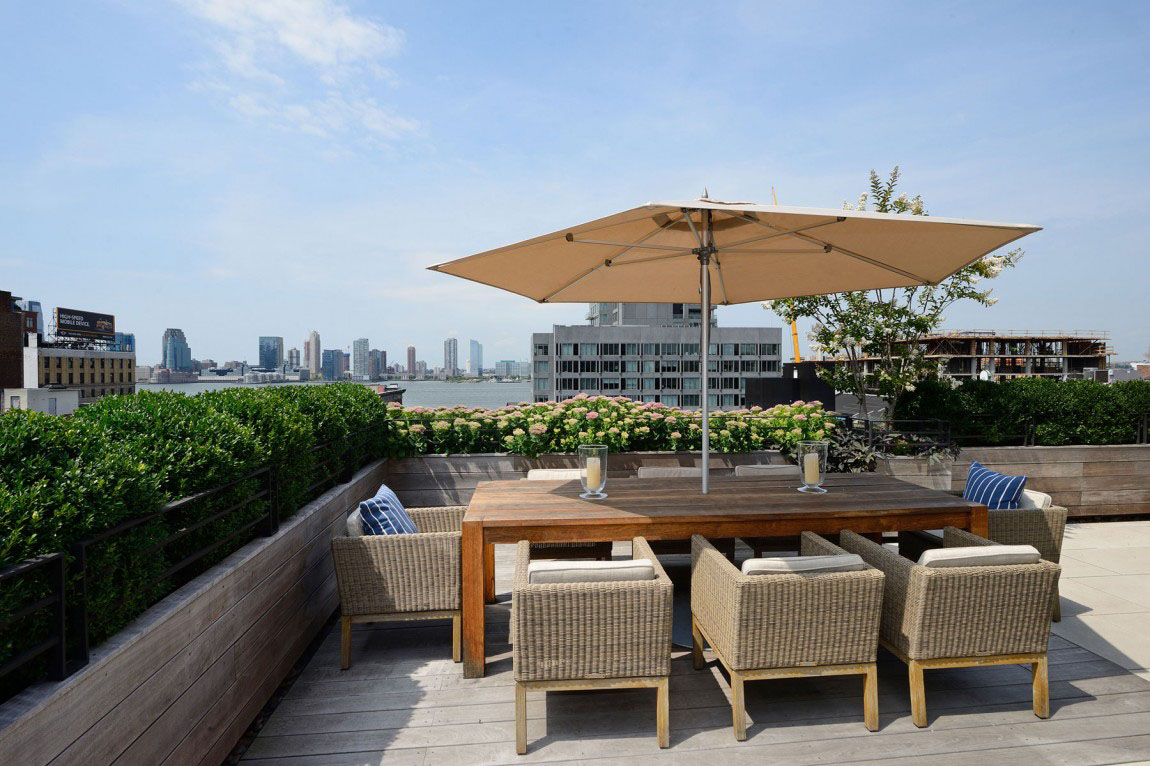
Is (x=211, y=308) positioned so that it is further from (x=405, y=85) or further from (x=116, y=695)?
(x=116, y=695)

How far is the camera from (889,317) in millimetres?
6859

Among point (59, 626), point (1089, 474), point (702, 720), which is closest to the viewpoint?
point (59, 626)

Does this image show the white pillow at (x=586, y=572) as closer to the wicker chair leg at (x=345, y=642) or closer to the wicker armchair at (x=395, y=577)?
the wicker armchair at (x=395, y=577)

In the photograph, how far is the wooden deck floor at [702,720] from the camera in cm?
228

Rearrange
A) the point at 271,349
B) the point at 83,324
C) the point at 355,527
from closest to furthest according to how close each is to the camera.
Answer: the point at 355,527, the point at 271,349, the point at 83,324

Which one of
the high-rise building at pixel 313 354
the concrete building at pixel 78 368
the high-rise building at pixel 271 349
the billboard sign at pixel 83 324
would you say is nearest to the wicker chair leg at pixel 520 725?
the high-rise building at pixel 313 354

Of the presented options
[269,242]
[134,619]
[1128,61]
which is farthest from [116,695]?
[269,242]

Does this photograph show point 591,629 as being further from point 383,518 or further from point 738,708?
point 383,518

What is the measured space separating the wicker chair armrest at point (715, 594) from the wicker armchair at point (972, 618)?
2.33 feet

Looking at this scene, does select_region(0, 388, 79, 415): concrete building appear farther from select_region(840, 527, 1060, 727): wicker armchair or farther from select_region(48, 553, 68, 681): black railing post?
select_region(840, 527, 1060, 727): wicker armchair

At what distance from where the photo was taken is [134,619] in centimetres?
185

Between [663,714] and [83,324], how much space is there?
3858 inches

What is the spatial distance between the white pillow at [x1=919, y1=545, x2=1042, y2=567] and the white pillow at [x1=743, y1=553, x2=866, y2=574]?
11.0 inches

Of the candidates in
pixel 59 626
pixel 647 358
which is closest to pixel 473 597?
pixel 59 626
